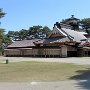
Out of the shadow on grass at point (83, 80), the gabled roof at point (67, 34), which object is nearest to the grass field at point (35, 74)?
the shadow on grass at point (83, 80)

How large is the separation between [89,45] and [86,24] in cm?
3548

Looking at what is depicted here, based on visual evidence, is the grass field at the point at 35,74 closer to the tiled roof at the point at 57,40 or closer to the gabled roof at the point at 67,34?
the tiled roof at the point at 57,40

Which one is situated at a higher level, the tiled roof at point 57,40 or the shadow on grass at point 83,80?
the tiled roof at point 57,40

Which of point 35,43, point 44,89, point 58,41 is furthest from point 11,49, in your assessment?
point 44,89

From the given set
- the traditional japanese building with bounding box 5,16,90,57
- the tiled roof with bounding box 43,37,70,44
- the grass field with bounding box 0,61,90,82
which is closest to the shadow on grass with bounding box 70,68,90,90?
the grass field with bounding box 0,61,90,82

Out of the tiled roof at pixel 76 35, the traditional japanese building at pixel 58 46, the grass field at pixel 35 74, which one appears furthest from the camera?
the tiled roof at pixel 76 35

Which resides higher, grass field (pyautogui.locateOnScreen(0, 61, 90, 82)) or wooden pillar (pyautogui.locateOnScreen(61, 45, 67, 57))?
wooden pillar (pyautogui.locateOnScreen(61, 45, 67, 57))

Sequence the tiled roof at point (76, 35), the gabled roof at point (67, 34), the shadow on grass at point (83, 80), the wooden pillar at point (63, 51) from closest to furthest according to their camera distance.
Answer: the shadow on grass at point (83, 80), the wooden pillar at point (63, 51), the gabled roof at point (67, 34), the tiled roof at point (76, 35)

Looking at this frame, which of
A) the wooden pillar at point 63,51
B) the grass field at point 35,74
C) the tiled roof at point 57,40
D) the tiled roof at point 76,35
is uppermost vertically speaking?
the tiled roof at point 76,35

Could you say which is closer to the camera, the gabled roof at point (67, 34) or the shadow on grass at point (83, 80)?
the shadow on grass at point (83, 80)

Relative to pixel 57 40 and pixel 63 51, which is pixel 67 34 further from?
pixel 63 51

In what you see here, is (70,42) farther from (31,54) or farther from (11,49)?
(11,49)

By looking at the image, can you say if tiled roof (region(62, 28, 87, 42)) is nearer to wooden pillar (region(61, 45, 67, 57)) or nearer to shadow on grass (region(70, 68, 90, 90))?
wooden pillar (region(61, 45, 67, 57))

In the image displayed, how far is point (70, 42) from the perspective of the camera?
6219 cm
